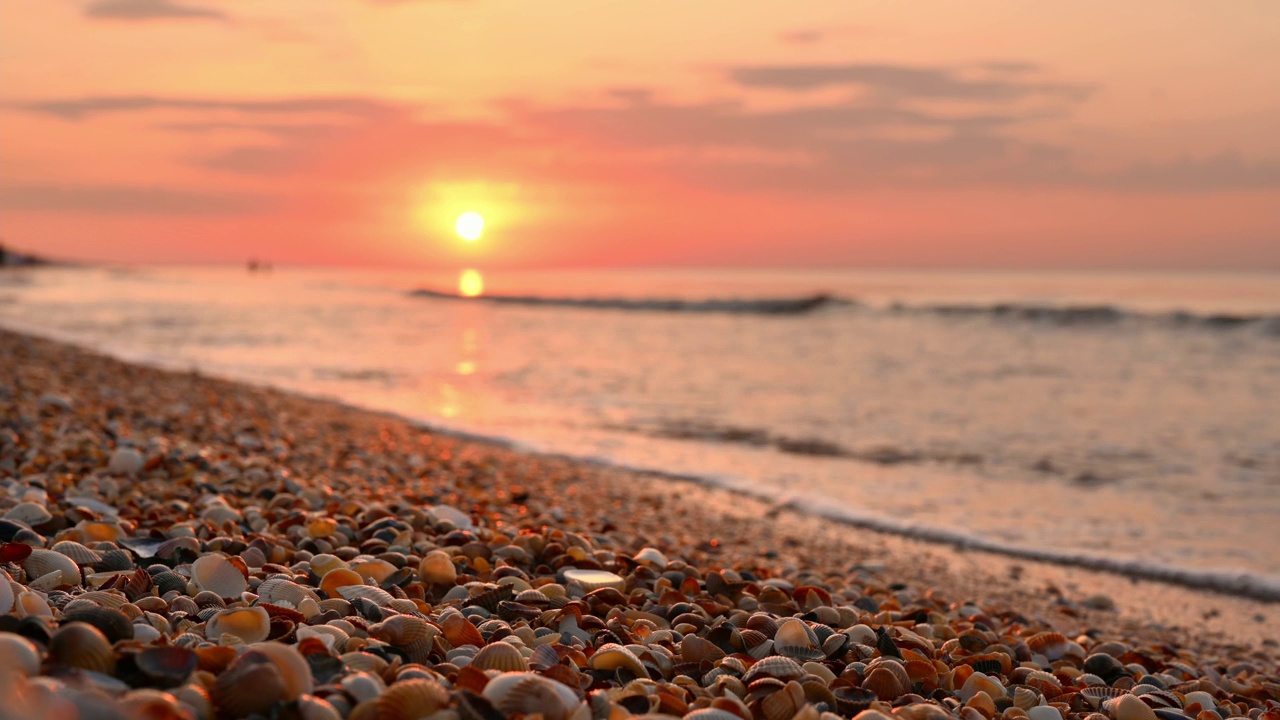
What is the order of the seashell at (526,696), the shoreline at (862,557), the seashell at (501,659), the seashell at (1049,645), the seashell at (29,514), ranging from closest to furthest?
Answer: the seashell at (526,696) < the seashell at (501,659) < the seashell at (29,514) < the seashell at (1049,645) < the shoreline at (862,557)

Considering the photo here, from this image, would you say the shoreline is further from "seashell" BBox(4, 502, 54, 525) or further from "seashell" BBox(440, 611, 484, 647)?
"seashell" BBox(4, 502, 54, 525)

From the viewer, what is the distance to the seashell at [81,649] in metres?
1.83

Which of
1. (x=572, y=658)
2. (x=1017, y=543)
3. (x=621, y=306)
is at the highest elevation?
(x=621, y=306)

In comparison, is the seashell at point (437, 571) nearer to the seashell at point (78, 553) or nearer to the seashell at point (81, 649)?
the seashell at point (78, 553)

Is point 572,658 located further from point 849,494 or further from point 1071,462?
point 1071,462

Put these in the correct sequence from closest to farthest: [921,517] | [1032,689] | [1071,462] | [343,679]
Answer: [343,679], [1032,689], [921,517], [1071,462]

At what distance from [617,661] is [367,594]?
2.78ft

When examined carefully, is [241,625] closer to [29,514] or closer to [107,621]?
[107,621]

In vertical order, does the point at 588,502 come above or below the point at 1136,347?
below

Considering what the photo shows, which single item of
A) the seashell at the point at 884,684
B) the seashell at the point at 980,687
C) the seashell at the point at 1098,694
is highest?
the seashell at the point at 884,684

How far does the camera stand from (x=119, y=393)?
878 centimetres

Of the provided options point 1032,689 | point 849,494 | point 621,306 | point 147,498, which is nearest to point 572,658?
point 1032,689

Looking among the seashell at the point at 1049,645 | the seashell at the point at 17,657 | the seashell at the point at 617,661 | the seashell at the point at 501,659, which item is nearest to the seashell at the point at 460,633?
the seashell at the point at 501,659

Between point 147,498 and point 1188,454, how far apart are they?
9.07m
